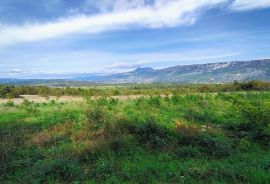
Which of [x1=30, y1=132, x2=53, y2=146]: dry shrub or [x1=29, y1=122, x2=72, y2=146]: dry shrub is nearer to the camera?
[x1=30, y1=132, x2=53, y2=146]: dry shrub

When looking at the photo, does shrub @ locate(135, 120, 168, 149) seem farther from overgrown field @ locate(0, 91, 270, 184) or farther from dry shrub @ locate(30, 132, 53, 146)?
dry shrub @ locate(30, 132, 53, 146)

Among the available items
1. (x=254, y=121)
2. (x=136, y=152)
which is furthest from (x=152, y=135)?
(x=254, y=121)

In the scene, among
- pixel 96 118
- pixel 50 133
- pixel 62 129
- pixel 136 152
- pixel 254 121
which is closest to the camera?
pixel 136 152

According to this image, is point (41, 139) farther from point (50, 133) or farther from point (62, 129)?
point (62, 129)

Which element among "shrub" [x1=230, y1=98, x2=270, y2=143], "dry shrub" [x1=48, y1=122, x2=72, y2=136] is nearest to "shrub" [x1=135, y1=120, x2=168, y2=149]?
"shrub" [x1=230, y1=98, x2=270, y2=143]

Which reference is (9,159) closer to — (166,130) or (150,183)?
(150,183)

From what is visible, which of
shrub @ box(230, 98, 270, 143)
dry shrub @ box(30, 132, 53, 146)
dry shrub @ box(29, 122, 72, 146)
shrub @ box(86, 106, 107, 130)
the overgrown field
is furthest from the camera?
shrub @ box(86, 106, 107, 130)

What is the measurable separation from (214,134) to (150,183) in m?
5.42

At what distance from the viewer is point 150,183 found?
798cm

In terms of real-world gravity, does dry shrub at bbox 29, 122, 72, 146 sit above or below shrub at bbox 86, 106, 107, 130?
below

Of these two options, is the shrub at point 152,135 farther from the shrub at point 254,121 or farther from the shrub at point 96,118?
the shrub at point 254,121

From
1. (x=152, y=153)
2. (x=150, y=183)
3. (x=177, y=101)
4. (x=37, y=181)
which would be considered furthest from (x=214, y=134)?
(x=177, y=101)

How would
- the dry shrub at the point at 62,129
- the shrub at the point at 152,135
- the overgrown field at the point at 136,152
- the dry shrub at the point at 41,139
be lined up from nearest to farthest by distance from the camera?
1. the overgrown field at the point at 136,152
2. the shrub at the point at 152,135
3. the dry shrub at the point at 41,139
4. the dry shrub at the point at 62,129

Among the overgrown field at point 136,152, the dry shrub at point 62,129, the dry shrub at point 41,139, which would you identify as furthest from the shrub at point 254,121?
the dry shrub at point 41,139
